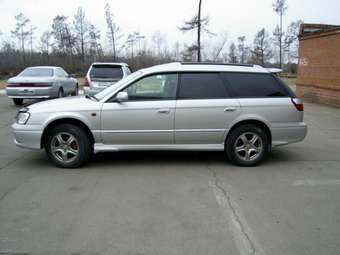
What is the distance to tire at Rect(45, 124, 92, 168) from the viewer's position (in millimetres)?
6352

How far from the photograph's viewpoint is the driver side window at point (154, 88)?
6.47 meters

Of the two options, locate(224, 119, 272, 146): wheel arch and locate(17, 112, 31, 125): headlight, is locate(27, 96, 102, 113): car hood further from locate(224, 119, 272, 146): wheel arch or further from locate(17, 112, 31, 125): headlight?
locate(224, 119, 272, 146): wheel arch

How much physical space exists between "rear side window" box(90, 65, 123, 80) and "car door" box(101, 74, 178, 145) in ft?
23.3

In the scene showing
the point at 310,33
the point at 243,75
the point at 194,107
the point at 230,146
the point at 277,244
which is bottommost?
the point at 277,244

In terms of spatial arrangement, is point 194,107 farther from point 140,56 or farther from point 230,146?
point 140,56

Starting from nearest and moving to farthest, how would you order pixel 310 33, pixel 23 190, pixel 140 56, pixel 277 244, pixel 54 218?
pixel 277 244 < pixel 54 218 < pixel 23 190 < pixel 310 33 < pixel 140 56

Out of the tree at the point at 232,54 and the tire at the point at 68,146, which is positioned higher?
the tree at the point at 232,54

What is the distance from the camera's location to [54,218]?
4379 mm

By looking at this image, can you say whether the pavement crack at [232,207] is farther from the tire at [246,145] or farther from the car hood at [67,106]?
the car hood at [67,106]

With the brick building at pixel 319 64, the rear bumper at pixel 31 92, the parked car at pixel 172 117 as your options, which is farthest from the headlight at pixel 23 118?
the brick building at pixel 319 64

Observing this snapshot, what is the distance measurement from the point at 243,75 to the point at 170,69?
1256 millimetres

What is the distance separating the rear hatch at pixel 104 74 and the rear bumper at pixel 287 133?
7.63 metres

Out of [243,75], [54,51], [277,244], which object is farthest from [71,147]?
[54,51]

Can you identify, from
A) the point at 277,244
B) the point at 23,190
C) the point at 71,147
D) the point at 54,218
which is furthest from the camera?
the point at 71,147
